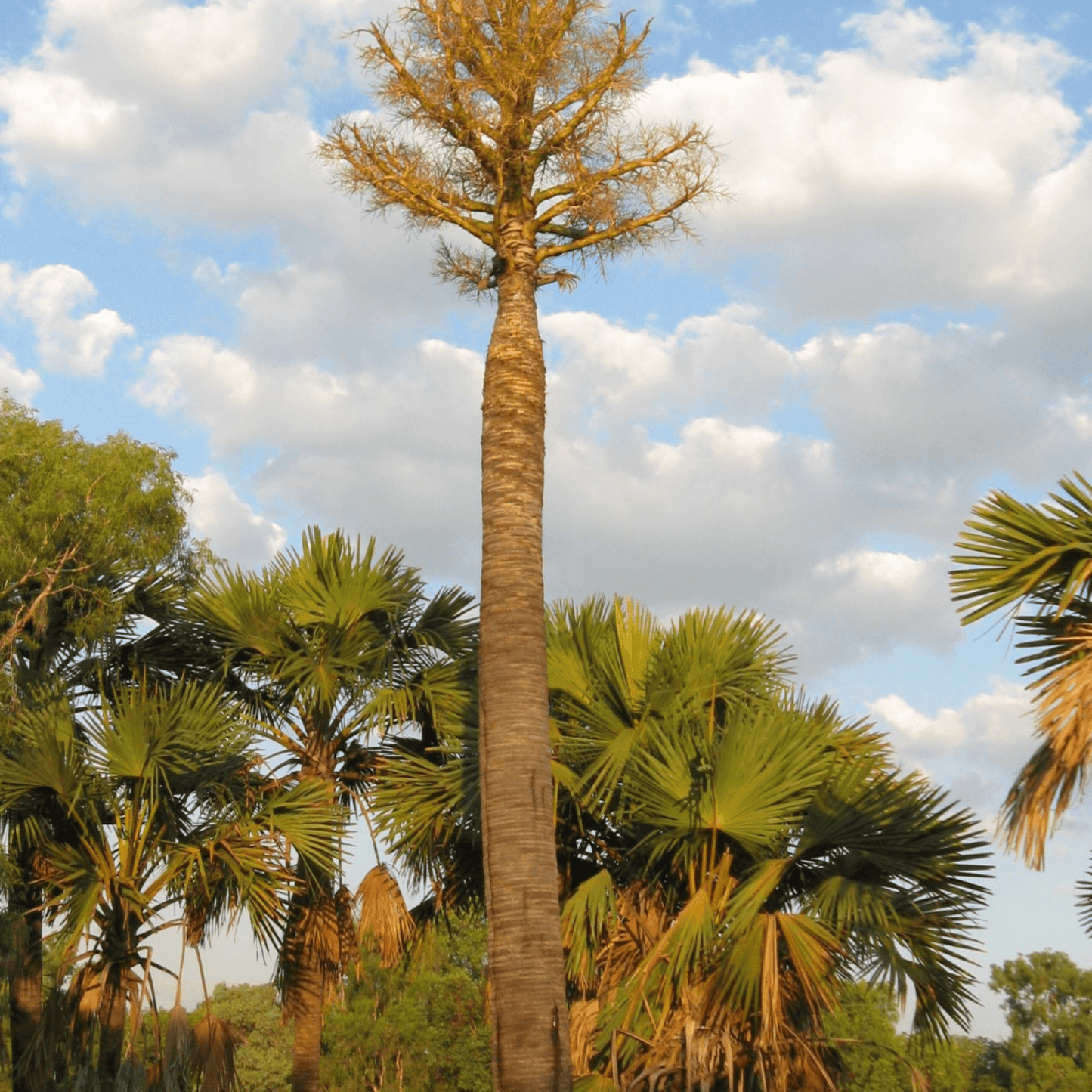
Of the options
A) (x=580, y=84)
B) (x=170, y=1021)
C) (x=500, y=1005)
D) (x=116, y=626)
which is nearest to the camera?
(x=500, y=1005)

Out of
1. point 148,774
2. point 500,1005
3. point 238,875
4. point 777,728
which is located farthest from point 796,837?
point 148,774

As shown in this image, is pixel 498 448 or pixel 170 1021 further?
pixel 170 1021

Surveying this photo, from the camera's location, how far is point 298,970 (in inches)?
584

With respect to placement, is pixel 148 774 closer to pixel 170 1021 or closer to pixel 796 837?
pixel 170 1021

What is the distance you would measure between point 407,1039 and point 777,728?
97.2 feet

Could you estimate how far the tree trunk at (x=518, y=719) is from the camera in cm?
821

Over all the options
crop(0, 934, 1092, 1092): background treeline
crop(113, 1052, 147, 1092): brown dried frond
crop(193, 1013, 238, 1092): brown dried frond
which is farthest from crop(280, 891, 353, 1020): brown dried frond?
crop(0, 934, 1092, 1092): background treeline

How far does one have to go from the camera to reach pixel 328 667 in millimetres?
15477

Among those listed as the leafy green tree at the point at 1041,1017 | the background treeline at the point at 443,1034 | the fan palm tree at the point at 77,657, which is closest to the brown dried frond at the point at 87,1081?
the fan palm tree at the point at 77,657

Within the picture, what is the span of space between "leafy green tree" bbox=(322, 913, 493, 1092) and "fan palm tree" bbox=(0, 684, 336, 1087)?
23912 millimetres

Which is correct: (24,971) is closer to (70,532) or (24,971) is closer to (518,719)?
(70,532)

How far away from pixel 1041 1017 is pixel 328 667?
157 feet

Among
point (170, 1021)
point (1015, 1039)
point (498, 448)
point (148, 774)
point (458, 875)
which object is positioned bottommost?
point (1015, 1039)

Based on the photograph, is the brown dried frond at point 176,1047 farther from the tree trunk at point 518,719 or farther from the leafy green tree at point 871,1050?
the leafy green tree at point 871,1050
